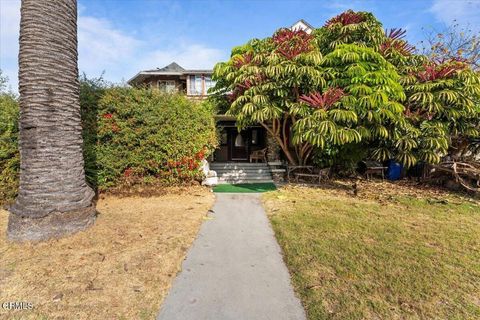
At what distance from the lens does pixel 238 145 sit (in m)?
15.7

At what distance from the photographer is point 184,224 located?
4.86 meters

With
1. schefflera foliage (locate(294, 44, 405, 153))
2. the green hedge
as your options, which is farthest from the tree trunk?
schefflera foliage (locate(294, 44, 405, 153))

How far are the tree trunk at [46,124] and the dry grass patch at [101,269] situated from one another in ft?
1.14

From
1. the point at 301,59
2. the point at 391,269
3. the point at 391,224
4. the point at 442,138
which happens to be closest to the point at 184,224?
the point at 391,269

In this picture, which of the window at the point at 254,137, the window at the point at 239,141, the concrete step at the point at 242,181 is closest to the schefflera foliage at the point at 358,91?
the concrete step at the point at 242,181

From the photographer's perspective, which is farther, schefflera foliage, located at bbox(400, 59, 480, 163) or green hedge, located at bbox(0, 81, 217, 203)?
schefflera foliage, located at bbox(400, 59, 480, 163)

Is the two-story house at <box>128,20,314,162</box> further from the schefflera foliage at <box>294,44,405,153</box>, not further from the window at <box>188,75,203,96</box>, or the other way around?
the schefflera foliage at <box>294,44,405,153</box>

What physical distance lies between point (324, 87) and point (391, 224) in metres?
4.45

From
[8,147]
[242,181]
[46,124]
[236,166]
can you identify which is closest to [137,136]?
[8,147]

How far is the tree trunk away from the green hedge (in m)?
2.80

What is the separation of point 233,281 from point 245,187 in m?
6.27

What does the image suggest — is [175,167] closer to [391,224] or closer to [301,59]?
[301,59]

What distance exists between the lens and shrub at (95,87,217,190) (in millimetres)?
6773

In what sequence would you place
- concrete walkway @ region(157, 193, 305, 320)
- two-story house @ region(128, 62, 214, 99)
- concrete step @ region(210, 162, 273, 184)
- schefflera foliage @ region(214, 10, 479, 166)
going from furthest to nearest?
two-story house @ region(128, 62, 214, 99), concrete step @ region(210, 162, 273, 184), schefflera foliage @ region(214, 10, 479, 166), concrete walkway @ region(157, 193, 305, 320)
